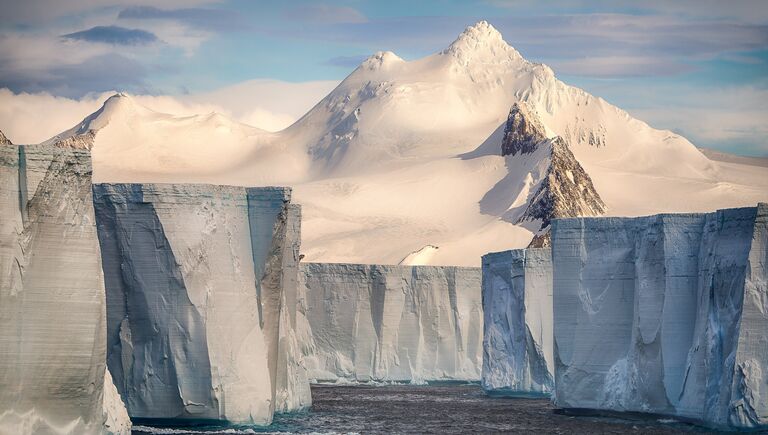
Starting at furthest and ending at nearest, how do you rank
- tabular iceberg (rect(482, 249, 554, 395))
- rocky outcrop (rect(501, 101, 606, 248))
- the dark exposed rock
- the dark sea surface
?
the dark exposed rock
rocky outcrop (rect(501, 101, 606, 248))
tabular iceberg (rect(482, 249, 554, 395))
the dark sea surface

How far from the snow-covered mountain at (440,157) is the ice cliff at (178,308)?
73.8 meters

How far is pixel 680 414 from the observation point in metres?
38.2

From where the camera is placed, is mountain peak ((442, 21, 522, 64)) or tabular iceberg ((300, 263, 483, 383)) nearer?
tabular iceberg ((300, 263, 483, 383))

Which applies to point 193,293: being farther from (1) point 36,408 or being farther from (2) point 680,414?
(2) point 680,414

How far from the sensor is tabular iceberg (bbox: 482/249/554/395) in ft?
177

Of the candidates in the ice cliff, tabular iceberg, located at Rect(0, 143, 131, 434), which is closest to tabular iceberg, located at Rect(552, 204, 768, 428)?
the ice cliff

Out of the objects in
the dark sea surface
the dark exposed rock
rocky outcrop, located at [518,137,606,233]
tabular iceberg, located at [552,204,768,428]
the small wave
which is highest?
the dark exposed rock

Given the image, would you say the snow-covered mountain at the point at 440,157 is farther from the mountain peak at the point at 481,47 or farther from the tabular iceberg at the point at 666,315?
the tabular iceberg at the point at 666,315

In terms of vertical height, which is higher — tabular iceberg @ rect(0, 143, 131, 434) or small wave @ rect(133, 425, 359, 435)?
tabular iceberg @ rect(0, 143, 131, 434)

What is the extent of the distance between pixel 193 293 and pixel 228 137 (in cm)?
11101

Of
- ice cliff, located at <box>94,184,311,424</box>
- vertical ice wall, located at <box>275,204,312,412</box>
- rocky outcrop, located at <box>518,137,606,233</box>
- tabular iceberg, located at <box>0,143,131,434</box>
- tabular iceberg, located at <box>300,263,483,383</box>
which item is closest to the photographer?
tabular iceberg, located at <box>0,143,131,434</box>

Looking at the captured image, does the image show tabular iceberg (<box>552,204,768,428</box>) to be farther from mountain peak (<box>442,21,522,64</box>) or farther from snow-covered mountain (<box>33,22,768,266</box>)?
mountain peak (<box>442,21,522,64</box>)

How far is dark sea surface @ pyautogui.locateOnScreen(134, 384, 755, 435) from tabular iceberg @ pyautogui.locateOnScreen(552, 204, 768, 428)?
87cm

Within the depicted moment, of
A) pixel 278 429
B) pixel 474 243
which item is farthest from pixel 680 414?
pixel 474 243
